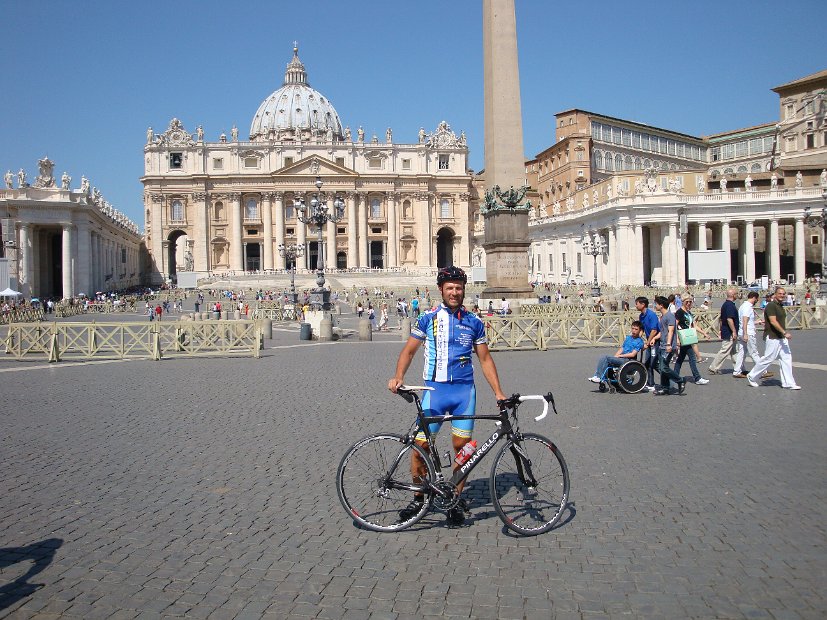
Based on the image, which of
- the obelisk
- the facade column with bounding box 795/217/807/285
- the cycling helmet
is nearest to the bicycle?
the cycling helmet

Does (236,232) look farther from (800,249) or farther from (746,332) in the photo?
(746,332)

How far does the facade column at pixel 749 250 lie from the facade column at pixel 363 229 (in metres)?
46.5

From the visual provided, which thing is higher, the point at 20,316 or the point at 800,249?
the point at 800,249

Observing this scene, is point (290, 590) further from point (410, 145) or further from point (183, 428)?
point (410, 145)

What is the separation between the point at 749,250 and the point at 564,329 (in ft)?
131

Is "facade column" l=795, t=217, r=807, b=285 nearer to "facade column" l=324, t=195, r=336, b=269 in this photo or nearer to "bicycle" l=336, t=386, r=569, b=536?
"bicycle" l=336, t=386, r=569, b=536

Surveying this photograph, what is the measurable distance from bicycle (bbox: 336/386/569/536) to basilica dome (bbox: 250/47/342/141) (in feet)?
353

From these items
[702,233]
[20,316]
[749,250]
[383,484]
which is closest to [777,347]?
[383,484]

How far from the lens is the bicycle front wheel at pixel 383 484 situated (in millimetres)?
4469

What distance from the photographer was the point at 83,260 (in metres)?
50.4

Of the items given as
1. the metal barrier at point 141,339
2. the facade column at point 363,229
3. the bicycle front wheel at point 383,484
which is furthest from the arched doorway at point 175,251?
the bicycle front wheel at point 383,484

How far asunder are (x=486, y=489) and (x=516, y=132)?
15.0m

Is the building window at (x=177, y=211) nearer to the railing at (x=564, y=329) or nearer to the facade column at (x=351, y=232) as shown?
A: the facade column at (x=351, y=232)

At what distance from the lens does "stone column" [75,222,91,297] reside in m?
50.1
